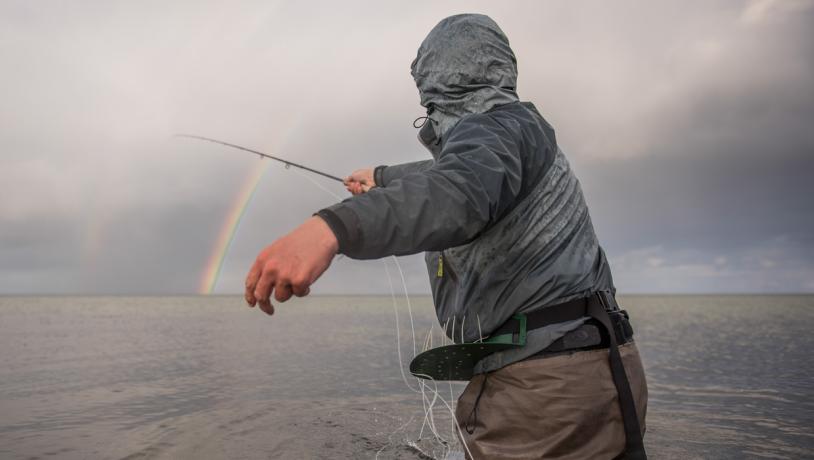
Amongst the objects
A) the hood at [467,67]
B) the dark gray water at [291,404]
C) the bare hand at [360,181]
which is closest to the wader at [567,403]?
the hood at [467,67]

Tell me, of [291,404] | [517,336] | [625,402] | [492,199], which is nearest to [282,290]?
[492,199]

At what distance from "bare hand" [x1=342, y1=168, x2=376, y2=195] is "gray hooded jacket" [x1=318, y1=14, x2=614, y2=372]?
1.72 meters

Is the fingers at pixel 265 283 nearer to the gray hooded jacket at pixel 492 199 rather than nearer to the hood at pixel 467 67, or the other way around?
the gray hooded jacket at pixel 492 199

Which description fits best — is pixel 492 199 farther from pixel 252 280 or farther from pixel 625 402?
pixel 625 402

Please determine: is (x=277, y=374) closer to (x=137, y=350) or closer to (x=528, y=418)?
(x=137, y=350)

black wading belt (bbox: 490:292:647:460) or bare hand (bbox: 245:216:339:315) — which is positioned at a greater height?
bare hand (bbox: 245:216:339:315)

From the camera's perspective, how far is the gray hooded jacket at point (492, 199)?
6.00 ft

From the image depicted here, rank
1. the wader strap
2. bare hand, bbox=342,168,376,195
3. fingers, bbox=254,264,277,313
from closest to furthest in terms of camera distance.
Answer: fingers, bbox=254,264,277,313 → the wader strap → bare hand, bbox=342,168,376,195

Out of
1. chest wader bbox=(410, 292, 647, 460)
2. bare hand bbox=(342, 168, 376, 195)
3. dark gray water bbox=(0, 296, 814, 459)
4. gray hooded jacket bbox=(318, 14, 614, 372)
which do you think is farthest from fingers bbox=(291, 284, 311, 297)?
dark gray water bbox=(0, 296, 814, 459)

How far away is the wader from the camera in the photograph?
95.8 inches

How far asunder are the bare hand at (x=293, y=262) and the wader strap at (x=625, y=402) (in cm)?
153

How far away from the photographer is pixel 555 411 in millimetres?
2445

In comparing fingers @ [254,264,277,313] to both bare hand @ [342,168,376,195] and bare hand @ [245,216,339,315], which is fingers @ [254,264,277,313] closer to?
bare hand @ [245,216,339,315]

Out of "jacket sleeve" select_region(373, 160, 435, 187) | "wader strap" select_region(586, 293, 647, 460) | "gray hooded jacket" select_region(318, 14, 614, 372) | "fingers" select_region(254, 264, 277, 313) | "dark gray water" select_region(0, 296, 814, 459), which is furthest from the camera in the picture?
"dark gray water" select_region(0, 296, 814, 459)
